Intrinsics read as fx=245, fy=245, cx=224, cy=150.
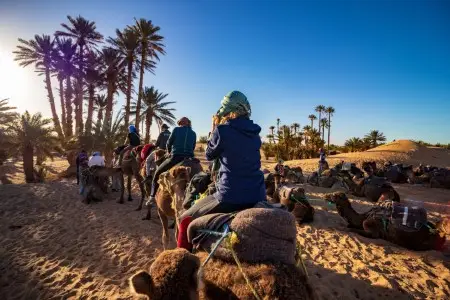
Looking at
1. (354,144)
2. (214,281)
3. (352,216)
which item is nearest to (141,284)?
(214,281)

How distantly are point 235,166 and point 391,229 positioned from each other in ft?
18.2

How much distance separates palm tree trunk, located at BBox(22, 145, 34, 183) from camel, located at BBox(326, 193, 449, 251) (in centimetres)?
1901

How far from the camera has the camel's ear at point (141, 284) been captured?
1644 millimetres

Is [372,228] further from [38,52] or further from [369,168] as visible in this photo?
[38,52]

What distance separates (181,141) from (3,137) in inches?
671

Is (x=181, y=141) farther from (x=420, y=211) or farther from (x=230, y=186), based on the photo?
(x=420, y=211)

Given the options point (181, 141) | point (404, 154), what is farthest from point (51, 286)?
point (404, 154)

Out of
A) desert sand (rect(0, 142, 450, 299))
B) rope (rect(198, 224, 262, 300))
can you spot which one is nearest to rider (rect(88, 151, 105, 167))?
desert sand (rect(0, 142, 450, 299))

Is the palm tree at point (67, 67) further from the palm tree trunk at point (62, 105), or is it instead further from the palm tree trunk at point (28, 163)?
the palm tree trunk at point (28, 163)

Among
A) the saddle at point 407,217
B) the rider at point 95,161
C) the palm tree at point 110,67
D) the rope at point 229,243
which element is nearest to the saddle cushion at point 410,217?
the saddle at point 407,217

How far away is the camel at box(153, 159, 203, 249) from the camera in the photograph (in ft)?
15.2

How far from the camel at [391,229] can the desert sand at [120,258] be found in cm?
21

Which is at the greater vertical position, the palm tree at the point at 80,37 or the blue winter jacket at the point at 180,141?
the palm tree at the point at 80,37

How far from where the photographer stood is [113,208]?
9.16 m
